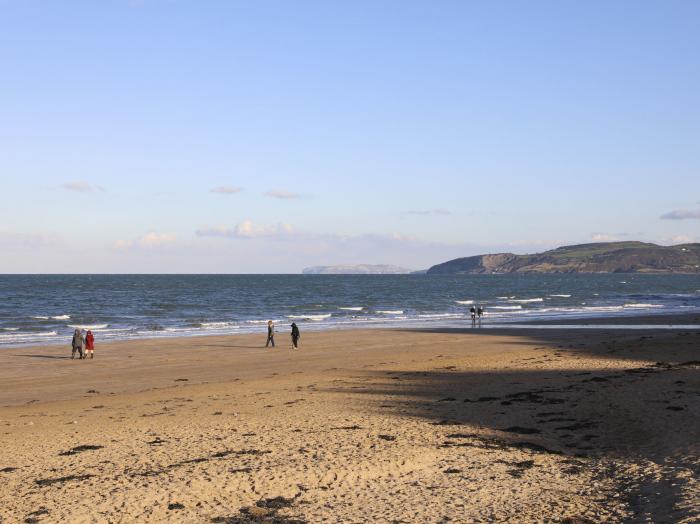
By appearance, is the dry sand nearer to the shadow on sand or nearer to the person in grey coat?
the shadow on sand

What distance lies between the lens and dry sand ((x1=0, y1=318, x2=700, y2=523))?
10250 millimetres

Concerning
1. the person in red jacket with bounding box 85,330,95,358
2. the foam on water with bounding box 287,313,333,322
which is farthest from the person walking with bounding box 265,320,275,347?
the foam on water with bounding box 287,313,333,322

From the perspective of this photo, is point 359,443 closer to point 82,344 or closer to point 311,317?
point 82,344

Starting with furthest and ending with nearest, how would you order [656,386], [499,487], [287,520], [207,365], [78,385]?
[207,365]
[78,385]
[656,386]
[499,487]
[287,520]

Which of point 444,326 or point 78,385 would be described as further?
point 444,326

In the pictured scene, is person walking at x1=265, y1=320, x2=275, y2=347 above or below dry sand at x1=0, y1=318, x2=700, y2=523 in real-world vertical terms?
above

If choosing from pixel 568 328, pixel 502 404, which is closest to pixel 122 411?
pixel 502 404

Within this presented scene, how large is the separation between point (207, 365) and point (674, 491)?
74.4 ft

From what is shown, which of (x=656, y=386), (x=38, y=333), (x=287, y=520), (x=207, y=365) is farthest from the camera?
(x=38, y=333)

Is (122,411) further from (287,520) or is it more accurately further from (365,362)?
(365,362)

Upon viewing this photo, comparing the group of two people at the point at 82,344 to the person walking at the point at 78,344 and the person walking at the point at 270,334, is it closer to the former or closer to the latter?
the person walking at the point at 78,344

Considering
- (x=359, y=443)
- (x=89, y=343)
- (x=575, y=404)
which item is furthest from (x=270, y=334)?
(x=359, y=443)

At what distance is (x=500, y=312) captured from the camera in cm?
7050

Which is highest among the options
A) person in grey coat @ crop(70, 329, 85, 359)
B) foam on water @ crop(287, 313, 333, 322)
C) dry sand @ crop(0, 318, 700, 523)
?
person in grey coat @ crop(70, 329, 85, 359)
